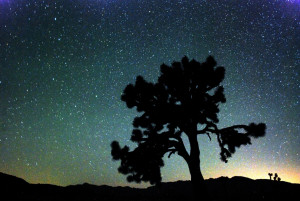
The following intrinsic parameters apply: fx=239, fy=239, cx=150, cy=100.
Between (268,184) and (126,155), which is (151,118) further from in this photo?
(268,184)

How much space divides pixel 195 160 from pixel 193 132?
1340 mm

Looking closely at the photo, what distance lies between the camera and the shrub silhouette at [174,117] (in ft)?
37.9

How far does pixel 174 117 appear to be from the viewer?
11539mm

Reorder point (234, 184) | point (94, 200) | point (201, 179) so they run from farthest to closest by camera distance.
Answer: point (234, 184) < point (94, 200) < point (201, 179)

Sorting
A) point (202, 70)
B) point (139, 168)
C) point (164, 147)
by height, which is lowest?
point (139, 168)

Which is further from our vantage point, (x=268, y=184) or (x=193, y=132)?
Answer: (x=268, y=184)

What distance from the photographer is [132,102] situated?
11938 mm

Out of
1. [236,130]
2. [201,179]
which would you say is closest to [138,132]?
[201,179]

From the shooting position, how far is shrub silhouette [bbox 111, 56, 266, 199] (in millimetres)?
11547

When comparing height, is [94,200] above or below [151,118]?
below

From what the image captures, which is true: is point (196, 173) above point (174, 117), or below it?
below

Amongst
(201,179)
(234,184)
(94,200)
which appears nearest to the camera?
(201,179)

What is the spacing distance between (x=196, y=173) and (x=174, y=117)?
9.37 ft

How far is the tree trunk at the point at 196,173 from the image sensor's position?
1100 centimetres
